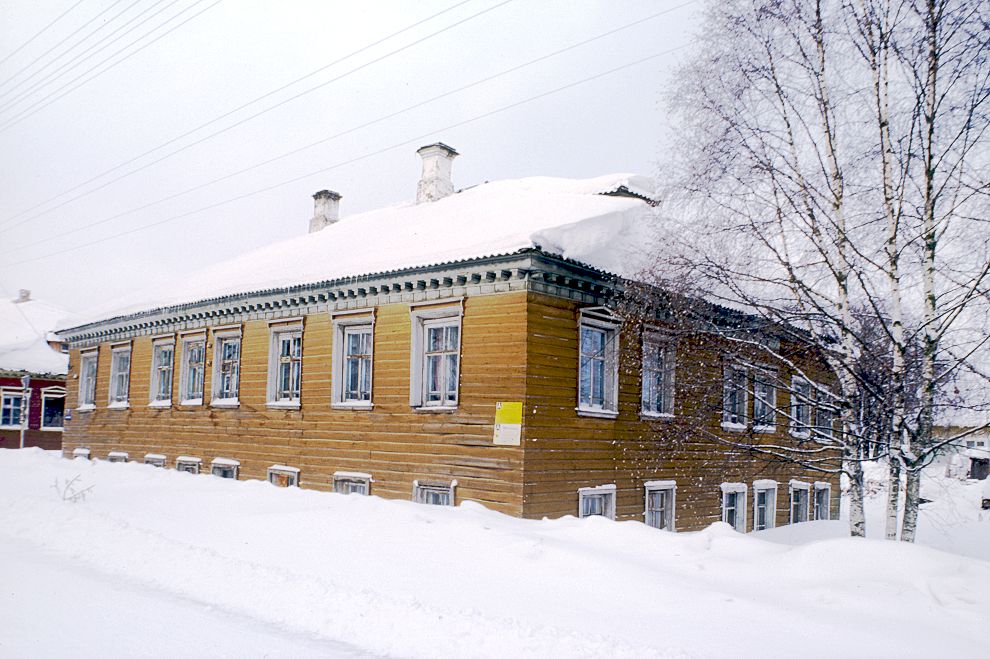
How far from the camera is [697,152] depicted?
40.7 ft

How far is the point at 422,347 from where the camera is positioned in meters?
14.7

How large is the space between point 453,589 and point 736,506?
12.8 meters

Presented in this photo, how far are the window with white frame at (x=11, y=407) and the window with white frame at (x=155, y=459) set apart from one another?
1998 centimetres

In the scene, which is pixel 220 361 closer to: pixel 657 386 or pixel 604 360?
pixel 604 360

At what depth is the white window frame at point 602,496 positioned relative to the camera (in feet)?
45.0

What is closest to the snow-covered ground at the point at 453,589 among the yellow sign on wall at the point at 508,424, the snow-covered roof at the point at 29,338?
the yellow sign on wall at the point at 508,424

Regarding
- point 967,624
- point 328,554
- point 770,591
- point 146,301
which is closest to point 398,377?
point 328,554

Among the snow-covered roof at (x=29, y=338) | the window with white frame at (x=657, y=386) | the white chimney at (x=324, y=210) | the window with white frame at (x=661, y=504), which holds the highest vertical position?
the white chimney at (x=324, y=210)

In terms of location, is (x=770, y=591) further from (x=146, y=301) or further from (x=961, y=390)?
(x=146, y=301)

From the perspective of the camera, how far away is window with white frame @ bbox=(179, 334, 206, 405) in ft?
68.6

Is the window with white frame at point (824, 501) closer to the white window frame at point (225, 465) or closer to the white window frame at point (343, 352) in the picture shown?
the white window frame at point (343, 352)

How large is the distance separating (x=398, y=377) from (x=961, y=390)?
932cm

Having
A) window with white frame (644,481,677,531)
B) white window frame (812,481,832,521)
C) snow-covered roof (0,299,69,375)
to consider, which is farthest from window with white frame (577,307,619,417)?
snow-covered roof (0,299,69,375)

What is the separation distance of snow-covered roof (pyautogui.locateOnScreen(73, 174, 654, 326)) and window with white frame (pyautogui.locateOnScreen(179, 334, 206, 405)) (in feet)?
4.04
